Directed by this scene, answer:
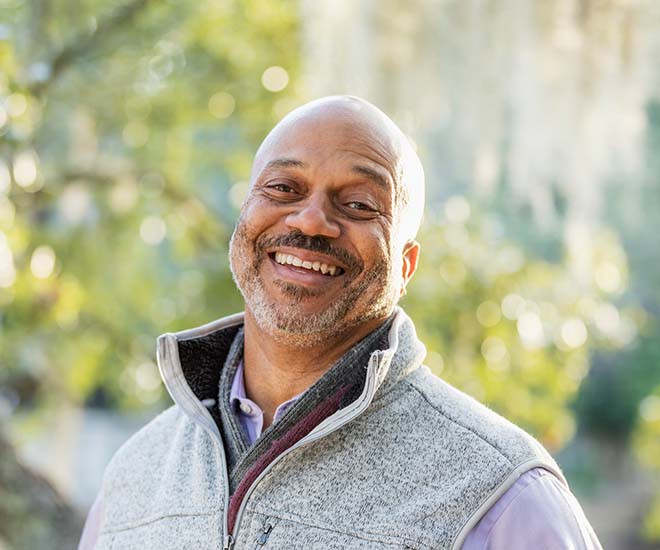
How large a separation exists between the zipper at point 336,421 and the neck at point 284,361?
0.13 m

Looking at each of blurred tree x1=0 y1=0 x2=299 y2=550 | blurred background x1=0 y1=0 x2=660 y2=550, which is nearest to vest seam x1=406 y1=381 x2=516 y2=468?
blurred background x1=0 y1=0 x2=660 y2=550

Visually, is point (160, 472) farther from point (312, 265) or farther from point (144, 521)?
point (312, 265)

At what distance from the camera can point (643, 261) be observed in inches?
429

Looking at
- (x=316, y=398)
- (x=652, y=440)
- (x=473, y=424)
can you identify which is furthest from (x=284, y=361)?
(x=652, y=440)

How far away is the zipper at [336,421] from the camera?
150 cm

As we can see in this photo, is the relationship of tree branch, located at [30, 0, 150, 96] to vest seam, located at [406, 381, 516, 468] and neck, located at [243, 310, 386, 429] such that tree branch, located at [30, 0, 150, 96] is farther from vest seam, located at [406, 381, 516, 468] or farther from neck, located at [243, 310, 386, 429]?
vest seam, located at [406, 381, 516, 468]

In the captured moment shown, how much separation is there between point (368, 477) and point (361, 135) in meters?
0.54

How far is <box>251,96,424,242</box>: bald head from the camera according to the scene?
5.49 ft

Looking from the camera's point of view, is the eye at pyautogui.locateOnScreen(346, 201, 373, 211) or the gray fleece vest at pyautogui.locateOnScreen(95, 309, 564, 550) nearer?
the gray fleece vest at pyautogui.locateOnScreen(95, 309, 564, 550)

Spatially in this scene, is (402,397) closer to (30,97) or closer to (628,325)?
(30,97)

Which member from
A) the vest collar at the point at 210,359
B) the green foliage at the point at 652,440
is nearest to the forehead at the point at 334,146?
the vest collar at the point at 210,359

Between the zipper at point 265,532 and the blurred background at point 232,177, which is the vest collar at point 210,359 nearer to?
the zipper at point 265,532

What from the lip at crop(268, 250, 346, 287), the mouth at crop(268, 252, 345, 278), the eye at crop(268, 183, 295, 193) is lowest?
the lip at crop(268, 250, 346, 287)

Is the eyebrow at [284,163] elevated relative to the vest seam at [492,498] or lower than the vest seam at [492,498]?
elevated
